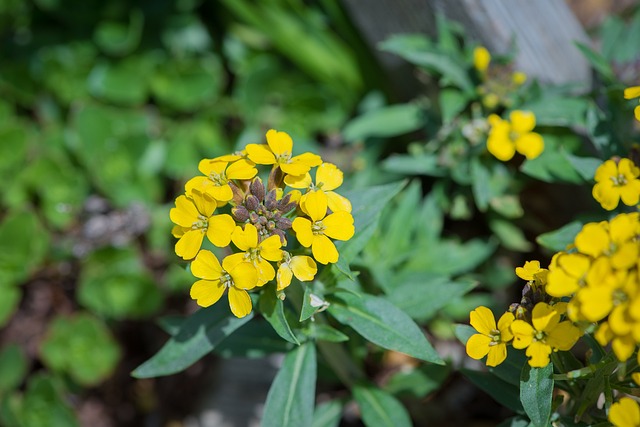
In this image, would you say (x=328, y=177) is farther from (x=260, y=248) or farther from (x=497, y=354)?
(x=497, y=354)

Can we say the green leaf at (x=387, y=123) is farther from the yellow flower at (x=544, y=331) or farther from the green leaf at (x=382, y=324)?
the yellow flower at (x=544, y=331)

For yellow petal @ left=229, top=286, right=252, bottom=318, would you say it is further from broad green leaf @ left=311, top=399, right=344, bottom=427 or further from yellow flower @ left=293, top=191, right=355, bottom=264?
broad green leaf @ left=311, top=399, right=344, bottom=427

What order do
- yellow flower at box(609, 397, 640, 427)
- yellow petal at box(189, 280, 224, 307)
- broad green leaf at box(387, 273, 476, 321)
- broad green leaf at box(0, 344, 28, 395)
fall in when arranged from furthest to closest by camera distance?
broad green leaf at box(0, 344, 28, 395) → broad green leaf at box(387, 273, 476, 321) → yellow petal at box(189, 280, 224, 307) → yellow flower at box(609, 397, 640, 427)

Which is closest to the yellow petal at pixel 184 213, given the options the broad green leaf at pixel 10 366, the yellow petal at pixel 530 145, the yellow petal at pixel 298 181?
the yellow petal at pixel 298 181

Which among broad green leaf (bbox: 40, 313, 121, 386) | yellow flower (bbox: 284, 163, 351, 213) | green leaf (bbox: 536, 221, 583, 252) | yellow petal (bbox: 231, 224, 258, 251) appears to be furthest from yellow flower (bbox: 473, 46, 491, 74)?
broad green leaf (bbox: 40, 313, 121, 386)

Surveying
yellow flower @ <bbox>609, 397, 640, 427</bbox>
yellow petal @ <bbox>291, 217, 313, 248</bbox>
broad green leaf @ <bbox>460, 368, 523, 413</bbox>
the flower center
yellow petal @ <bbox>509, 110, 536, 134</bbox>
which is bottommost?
broad green leaf @ <bbox>460, 368, 523, 413</bbox>

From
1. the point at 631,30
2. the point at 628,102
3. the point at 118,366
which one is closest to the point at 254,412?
the point at 118,366

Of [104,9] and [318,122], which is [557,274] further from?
[104,9]
